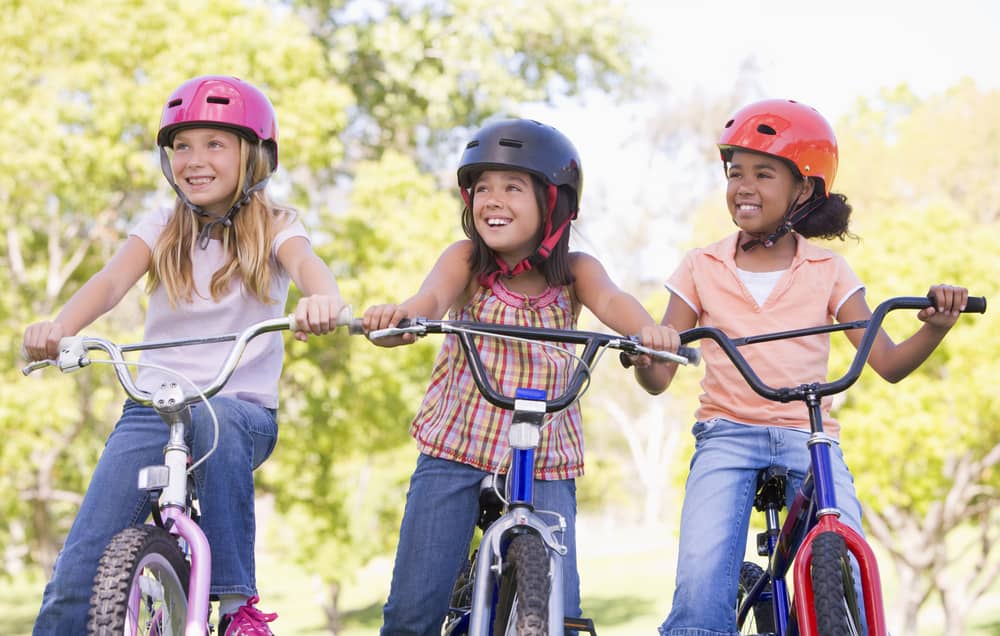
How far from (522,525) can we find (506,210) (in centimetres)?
134

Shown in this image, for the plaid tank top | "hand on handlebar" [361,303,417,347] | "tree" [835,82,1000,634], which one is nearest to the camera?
"hand on handlebar" [361,303,417,347]

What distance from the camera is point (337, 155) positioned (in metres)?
15.7

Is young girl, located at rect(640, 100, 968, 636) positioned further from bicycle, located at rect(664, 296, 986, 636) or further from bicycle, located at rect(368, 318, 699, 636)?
bicycle, located at rect(368, 318, 699, 636)

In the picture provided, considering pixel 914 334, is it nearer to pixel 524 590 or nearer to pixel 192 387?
pixel 524 590

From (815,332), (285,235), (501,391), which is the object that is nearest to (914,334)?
(815,332)

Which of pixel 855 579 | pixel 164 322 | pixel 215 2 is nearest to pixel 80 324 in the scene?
pixel 164 322

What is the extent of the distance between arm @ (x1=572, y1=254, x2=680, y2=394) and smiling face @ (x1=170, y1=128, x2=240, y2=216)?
1371 millimetres

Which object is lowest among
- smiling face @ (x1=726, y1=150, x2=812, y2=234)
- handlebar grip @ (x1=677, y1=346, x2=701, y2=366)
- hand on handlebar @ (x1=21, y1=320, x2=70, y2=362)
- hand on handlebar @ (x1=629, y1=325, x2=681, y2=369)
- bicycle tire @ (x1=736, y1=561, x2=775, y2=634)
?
bicycle tire @ (x1=736, y1=561, x2=775, y2=634)

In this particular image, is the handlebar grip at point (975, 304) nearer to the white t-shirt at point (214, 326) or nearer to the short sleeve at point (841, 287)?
the short sleeve at point (841, 287)

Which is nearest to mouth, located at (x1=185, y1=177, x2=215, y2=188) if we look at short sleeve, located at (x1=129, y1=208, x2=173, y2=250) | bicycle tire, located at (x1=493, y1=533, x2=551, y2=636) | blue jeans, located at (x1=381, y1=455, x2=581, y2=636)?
short sleeve, located at (x1=129, y1=208, x2=173, y2=250)

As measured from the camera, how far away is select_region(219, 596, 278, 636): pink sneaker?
401 centimetres

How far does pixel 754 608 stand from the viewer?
4.55m

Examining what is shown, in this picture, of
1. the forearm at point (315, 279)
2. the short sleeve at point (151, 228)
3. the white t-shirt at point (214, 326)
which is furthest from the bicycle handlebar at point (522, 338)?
the short sleeve at point (151, 228)

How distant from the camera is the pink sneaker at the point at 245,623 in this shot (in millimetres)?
4012
